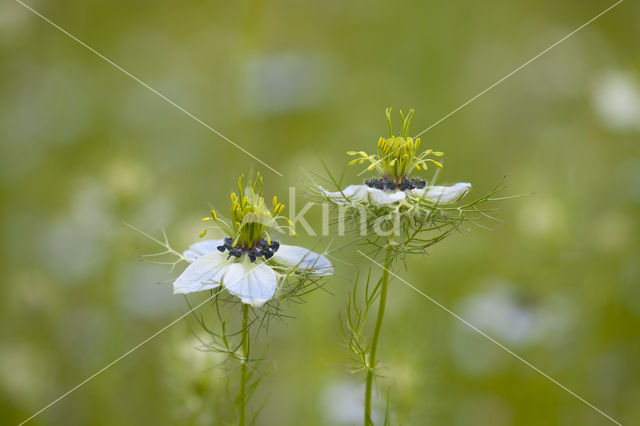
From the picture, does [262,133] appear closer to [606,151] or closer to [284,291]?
[606,151]

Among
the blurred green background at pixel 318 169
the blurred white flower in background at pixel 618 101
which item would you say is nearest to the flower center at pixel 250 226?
the blurred green background at pixel 318 169

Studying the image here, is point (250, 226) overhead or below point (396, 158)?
below

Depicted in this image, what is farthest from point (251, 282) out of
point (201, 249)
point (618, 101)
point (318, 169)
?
point (618, 101)

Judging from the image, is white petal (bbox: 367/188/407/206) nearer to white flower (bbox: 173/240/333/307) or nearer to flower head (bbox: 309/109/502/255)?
flower head (bbox: 309/109/502/255)

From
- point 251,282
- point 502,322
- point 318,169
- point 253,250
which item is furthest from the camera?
point 318,169

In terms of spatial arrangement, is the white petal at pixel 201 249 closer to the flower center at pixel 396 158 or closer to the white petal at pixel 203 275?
the white petal at pixel 203 275

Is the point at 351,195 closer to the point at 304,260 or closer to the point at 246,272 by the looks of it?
the point at 304,260
